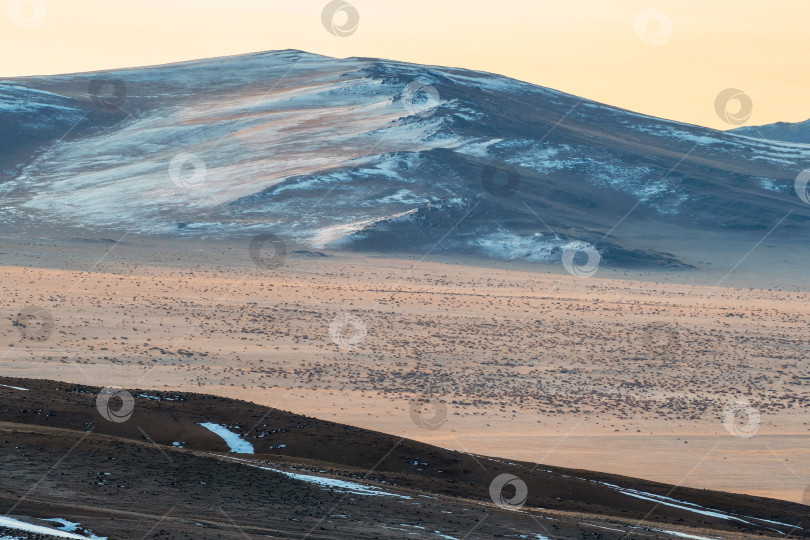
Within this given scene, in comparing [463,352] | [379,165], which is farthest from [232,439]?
[379,165]

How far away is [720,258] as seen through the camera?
122 m

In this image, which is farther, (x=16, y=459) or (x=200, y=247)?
(x=200, y=247)

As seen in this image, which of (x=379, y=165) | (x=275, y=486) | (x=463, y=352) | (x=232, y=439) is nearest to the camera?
(x=275, y=486)

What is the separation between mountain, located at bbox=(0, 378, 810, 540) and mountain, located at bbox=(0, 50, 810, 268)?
248 feet

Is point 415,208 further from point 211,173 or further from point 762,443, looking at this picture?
point 762,443

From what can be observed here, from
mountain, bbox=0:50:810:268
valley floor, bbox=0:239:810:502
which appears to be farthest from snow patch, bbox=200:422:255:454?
mountain, bbox=0:50:810:268

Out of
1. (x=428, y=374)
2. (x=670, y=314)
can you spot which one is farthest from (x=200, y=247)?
(x=428, y=374)

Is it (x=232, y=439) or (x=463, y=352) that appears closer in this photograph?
(x=232, y=439)

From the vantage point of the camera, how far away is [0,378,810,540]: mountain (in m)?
22.1

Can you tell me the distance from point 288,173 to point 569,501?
347 ft

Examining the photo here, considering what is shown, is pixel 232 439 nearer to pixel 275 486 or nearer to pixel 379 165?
pixel 275 486

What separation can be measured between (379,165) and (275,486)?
4391 inches

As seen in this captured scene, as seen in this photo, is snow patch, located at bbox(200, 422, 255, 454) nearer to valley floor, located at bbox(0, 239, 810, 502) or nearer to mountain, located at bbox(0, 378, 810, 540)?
mountain, located at bbox(0, 378, 810, 540)

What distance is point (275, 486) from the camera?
83.8 ft
